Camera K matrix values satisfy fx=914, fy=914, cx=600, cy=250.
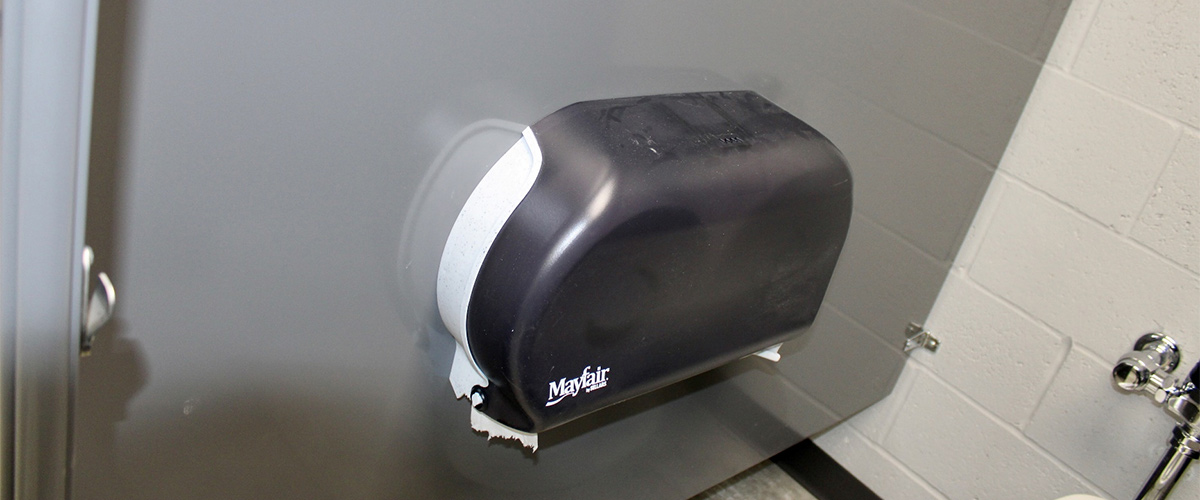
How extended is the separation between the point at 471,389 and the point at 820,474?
0.94m

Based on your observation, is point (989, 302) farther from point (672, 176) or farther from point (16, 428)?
point (16, 428)

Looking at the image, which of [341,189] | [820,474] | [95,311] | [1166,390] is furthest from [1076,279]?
[95,311]

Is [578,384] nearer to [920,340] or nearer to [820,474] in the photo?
[920,340]

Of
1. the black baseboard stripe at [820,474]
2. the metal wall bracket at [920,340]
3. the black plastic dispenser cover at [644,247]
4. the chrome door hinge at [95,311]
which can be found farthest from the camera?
the black baseboard stripe at [820,474]

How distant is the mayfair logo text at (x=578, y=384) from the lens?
64 cm

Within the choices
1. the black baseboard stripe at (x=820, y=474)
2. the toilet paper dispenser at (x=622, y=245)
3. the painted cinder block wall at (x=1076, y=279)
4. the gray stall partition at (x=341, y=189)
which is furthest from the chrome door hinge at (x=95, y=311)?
the black baseboard stripe at (x=820, y=474)

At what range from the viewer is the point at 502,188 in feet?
1.99

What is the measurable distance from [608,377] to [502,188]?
166 millimetres

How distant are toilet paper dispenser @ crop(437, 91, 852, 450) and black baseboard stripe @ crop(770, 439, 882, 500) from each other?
788 millimetres

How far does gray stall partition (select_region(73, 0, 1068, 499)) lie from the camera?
0.47 meters

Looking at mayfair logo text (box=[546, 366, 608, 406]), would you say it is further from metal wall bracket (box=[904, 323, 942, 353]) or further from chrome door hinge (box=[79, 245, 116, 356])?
metal wall bracket (box=[904, 323, 942, 353])

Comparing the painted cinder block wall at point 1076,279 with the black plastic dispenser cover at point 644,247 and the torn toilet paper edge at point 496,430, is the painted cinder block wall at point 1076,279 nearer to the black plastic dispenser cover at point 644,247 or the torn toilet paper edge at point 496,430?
the black plastic dispenser cover at point 644,247

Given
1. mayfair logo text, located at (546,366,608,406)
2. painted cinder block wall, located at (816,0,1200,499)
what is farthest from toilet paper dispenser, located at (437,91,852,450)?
painted cinder block wall, located at (816,0,1200,499)

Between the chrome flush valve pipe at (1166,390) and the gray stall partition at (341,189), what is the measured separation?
0.44 meters
